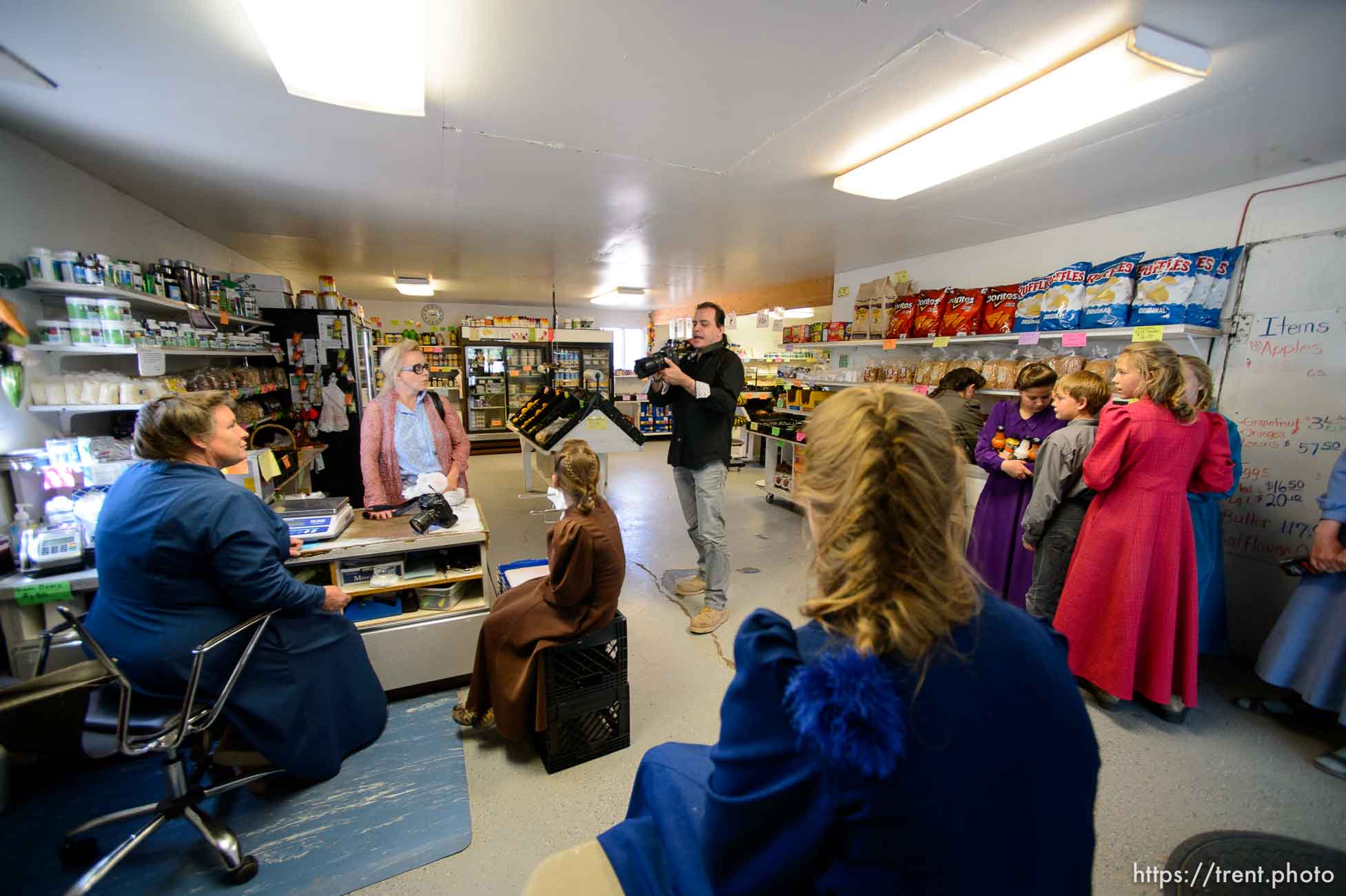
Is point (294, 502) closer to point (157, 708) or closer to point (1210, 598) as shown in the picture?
point (157, 708)

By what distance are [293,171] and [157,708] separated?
264 cm

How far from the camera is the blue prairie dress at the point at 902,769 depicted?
23.8 inches

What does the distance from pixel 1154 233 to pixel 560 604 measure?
13.3ft

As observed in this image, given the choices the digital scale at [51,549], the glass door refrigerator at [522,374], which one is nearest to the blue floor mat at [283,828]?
the digital scale at [51,549]

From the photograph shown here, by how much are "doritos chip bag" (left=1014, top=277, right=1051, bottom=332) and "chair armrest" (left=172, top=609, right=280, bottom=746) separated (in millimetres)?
4271

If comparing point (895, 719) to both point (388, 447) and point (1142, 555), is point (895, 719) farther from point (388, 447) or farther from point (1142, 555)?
point (388, 447)

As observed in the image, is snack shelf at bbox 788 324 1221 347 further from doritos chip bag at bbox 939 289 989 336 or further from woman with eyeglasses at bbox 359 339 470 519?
woman with eyeglasses at bbox 359 339 470 519

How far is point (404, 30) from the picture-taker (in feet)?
4.72

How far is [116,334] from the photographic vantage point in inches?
89.8

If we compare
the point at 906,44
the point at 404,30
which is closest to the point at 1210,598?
the point at 906,44

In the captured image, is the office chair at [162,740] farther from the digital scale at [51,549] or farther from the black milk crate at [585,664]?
the black milk crate at [585,664]

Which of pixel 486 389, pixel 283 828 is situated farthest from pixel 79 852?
pixel 486 389

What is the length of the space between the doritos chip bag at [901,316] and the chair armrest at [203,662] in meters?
4.41

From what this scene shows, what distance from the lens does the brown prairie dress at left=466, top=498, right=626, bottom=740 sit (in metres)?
1.88
